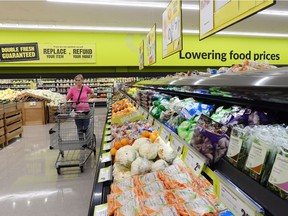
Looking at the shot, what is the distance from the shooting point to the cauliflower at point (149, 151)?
1783mm

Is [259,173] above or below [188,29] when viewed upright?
below

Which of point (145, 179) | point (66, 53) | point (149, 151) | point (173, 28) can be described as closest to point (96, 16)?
point (66, 53)

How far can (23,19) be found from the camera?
8.91 metres

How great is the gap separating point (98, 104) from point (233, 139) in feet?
40.6

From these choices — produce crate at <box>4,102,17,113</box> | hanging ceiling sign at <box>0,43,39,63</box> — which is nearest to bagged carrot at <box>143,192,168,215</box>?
produce crate at <box>4,102,17,113</box>

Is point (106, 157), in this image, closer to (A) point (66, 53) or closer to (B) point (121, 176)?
(B) point (121, 176)

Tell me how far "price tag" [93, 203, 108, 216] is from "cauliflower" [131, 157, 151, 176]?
0.38 meters

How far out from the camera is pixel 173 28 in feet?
11.8

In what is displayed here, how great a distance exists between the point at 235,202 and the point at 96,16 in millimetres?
9047

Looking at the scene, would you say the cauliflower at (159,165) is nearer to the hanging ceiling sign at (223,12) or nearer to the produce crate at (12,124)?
the hanging ceiling sign at (223,12)

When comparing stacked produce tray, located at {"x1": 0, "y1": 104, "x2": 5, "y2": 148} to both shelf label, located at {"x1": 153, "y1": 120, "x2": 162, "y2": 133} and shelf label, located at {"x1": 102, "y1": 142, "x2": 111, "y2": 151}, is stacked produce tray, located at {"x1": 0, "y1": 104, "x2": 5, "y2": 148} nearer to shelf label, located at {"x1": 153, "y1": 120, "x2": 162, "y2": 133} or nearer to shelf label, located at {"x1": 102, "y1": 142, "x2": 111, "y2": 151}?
shelf label, located at {"x1": 102, "y1": 142, "x2": 111, "y2": 151}

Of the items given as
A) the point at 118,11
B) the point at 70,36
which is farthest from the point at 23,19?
the point at 118,11

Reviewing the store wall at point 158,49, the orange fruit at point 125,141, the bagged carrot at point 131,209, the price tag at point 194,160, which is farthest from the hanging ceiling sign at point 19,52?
the price tag at point 194,160

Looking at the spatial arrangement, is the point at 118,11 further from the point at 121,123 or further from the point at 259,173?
the point at 259,173
